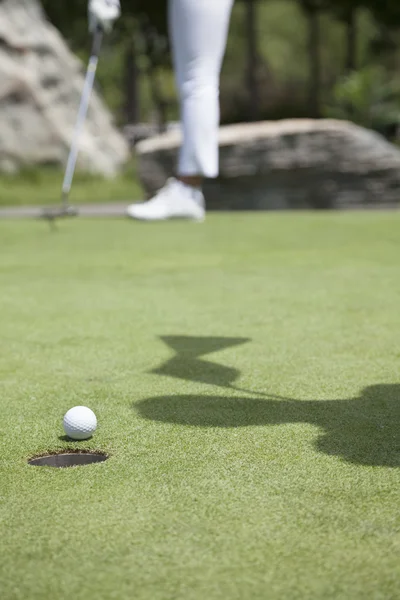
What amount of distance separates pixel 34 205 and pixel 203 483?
1012 cm

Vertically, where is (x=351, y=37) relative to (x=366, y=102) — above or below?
above

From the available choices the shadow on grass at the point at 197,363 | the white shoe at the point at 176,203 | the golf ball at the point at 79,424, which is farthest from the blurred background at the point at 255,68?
the golf ball at the point at 79,424

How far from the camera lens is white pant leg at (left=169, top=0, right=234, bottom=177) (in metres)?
6.66

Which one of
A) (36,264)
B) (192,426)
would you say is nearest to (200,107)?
(36,264)

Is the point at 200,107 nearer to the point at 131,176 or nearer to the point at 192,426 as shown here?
the point at 192,426

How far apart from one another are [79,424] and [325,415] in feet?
1.97

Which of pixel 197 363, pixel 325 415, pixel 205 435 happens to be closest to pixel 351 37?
pixel 197 363

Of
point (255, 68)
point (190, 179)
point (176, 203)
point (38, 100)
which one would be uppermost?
point (38, 100)

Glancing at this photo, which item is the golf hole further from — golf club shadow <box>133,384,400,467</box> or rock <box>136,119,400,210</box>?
rock <box>136,119,400,210</box>

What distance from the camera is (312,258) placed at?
224 inches

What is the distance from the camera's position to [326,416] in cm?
242

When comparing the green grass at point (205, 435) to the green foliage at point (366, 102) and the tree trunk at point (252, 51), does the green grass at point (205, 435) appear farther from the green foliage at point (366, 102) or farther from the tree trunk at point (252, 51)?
the tree trunk at point (252, 51)

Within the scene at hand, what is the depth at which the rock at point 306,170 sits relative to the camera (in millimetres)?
10336

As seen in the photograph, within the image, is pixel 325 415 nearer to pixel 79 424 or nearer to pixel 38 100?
pixel 79 424
